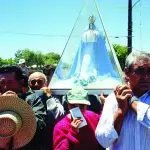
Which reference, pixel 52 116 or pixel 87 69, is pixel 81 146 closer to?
pixel 52 116

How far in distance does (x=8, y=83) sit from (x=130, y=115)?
3.11 feet

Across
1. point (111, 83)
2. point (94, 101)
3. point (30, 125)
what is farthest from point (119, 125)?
point (111, 83)

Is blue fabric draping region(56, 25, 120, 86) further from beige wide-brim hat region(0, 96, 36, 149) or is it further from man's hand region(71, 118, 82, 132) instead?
beige wide-brim hat region(0, 96, 36, 149)

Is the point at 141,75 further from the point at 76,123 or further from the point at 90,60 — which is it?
the point at 90,60

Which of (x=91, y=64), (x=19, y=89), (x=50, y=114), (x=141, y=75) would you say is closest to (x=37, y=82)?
(x=50, y=114)

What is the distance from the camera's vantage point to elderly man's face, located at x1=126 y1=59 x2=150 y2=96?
190 cm

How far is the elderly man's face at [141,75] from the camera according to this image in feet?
6.24

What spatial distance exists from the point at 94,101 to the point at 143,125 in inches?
51.3

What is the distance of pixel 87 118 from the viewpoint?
96.8 inches

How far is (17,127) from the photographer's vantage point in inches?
75.5

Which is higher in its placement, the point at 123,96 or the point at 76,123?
the point at 123,96

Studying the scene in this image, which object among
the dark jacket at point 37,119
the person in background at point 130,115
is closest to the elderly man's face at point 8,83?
the dark jacket at point 37,119

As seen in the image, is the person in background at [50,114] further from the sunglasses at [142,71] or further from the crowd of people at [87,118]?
the sunglasses at [142,71]

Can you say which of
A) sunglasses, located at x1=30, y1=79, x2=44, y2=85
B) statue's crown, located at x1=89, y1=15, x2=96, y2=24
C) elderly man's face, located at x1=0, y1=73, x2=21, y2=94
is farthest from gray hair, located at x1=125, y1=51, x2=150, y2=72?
statue's crown, located at x1=89, y1=15, x2=96, y2=24
